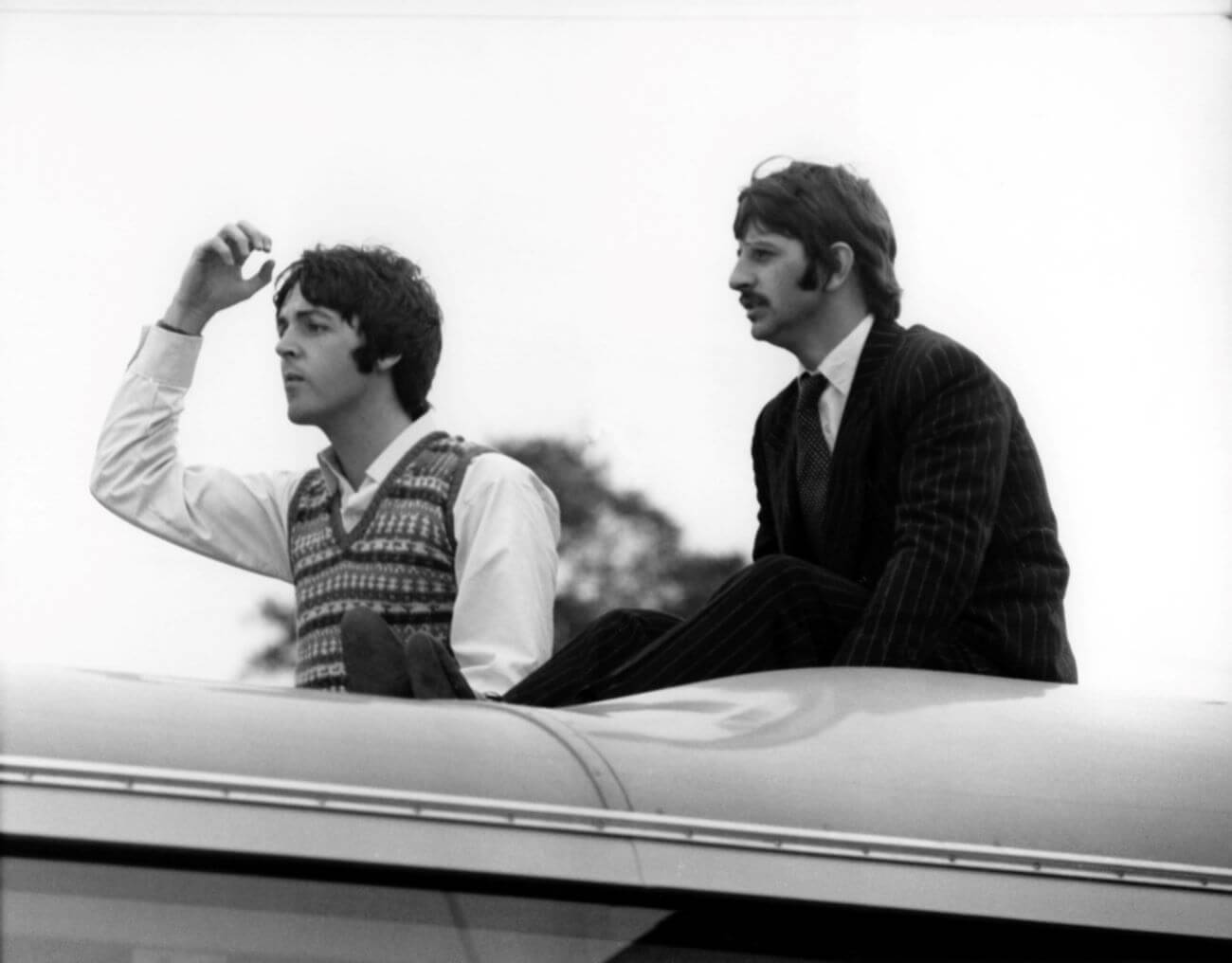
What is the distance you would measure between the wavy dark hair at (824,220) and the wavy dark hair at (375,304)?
24.0 inches

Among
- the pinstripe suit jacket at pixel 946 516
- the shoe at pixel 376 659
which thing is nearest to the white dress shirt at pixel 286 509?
the shoe at pixel 376 659

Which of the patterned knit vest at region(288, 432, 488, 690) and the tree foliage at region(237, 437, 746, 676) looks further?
the tree foliage at region(237, 437, 746, 676)

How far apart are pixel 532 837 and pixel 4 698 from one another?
0.65 meters

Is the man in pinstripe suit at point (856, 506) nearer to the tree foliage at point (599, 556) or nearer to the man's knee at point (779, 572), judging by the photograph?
the man's knee at point (779, 572)

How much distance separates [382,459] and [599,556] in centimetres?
59

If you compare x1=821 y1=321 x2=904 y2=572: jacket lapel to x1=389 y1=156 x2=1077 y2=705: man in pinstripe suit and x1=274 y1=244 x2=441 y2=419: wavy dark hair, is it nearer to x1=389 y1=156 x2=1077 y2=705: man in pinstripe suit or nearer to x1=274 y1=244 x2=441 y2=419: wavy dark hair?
x1=389 y1=156 x2=1077 y2=705: man in pinstripe suit

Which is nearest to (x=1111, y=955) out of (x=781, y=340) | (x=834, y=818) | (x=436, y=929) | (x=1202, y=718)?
(x=834, y=818)

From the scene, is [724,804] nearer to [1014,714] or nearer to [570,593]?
[1014,714]

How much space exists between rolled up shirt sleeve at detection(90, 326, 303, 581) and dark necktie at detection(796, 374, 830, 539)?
919mm

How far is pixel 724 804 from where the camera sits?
8.44 ft

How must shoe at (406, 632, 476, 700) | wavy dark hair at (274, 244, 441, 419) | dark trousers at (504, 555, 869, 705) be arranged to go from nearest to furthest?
shoe at (406, 632, 476, 700) < dark trousers at (504, 555, 869, 705) < wavy dark hair at (274, 244, 441, 419)

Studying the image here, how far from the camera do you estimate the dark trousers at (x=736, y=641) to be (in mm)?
3131

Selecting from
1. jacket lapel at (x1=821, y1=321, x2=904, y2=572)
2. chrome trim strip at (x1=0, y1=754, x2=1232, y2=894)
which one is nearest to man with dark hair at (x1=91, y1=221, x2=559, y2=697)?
jacket lapel at (x1=821, y1=321, x2=904, y2=572)

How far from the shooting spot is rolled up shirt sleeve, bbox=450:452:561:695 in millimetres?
3268
